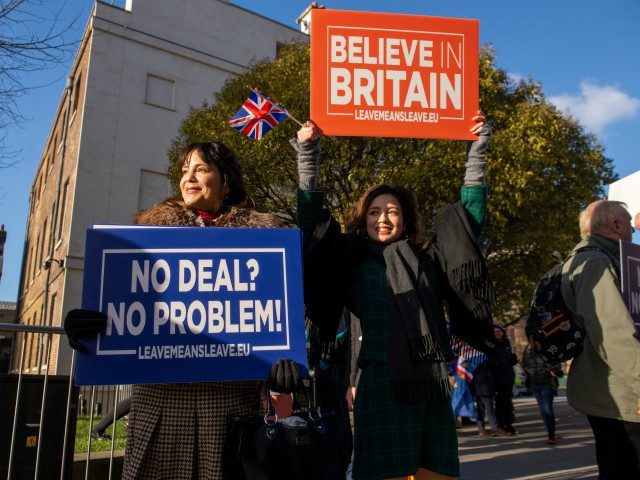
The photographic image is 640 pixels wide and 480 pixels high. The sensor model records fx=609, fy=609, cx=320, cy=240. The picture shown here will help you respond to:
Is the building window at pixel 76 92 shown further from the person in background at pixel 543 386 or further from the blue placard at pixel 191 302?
the blue placard at pixel 191 302

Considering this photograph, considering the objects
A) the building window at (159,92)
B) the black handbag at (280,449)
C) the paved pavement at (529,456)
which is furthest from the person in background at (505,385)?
Answer: the building window at (159,92)

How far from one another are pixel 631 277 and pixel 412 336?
1.34 m

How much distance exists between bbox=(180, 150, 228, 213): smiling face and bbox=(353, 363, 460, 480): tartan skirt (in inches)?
38.8

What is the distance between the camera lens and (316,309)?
2.66 metres

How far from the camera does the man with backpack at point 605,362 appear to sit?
2.89m

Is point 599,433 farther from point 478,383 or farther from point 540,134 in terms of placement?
point 540,134

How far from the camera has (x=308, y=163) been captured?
266 centimetres

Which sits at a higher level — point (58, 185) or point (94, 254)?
point (58, 185)

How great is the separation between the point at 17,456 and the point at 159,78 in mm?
18129

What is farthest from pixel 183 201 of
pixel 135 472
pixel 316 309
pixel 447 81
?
pixel 447 81

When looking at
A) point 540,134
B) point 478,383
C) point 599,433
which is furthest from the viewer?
point 540,134

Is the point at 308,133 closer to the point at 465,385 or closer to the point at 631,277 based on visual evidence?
the point at 631,277

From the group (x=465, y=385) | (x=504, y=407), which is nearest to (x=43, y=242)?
(x=465, y=385)

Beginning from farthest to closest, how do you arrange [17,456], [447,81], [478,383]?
[478,383] < [17,456] < [447,81]
